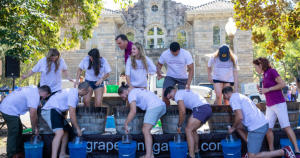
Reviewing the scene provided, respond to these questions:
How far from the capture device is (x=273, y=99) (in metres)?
5.25

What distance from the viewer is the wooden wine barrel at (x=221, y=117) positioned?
5.54m

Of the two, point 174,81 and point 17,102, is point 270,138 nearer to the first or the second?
point 174,81

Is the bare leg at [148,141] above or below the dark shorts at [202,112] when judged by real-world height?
below

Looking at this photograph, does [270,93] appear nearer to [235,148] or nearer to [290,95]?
[235,148]

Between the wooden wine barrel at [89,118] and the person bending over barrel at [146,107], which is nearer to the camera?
the person bending over barrel at [146,107]

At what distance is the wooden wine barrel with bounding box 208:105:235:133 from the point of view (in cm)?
554

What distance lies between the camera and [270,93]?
527 centimetres

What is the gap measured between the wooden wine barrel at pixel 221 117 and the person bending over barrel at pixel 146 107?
1087 millimetres

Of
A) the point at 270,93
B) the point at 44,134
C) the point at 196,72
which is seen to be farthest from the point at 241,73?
the point at 44,134

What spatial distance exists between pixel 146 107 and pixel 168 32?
1888 centimetres

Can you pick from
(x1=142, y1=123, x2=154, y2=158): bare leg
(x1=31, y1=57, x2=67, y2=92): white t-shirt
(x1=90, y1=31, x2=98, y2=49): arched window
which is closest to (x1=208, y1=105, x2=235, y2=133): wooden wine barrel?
(x1=142, y1=123, x2=154, y2=158): bare leg

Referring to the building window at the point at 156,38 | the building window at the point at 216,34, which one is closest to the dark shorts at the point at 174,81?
the building window at the point at 216,34

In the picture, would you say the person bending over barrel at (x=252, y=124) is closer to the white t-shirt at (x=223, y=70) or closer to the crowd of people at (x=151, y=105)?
the crowd of people at (x=151, y=105)

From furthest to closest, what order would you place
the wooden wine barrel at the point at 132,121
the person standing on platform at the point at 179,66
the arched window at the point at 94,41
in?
1. the arched window at the point at 94,41
2. the person standing on platform at the point at 179,66
3. the wooden wine barrel at the point at 132,121
